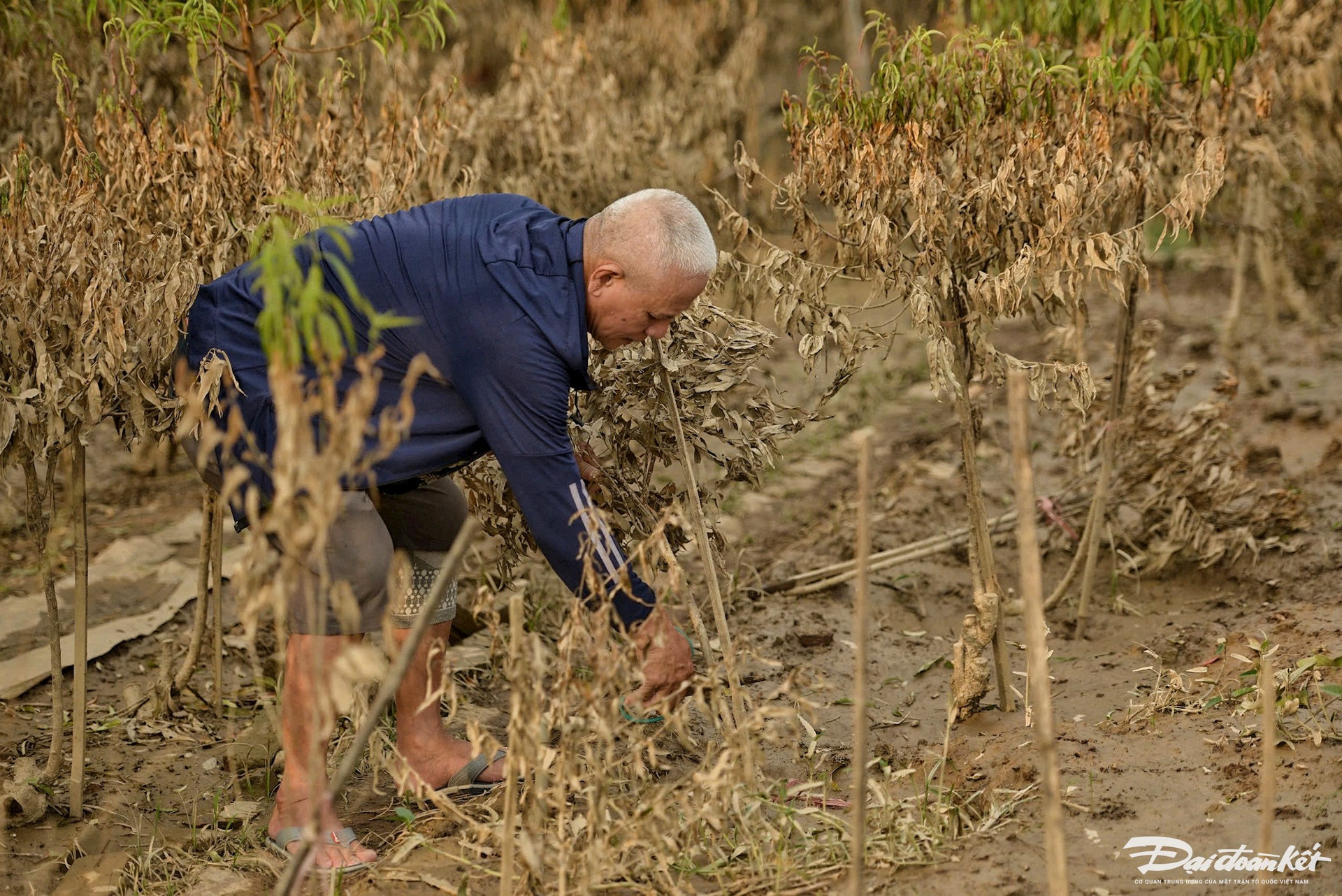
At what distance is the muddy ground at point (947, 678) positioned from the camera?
2.94m

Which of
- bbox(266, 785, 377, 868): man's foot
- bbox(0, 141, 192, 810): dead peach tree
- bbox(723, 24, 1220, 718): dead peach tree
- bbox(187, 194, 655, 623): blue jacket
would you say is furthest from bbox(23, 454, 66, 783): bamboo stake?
bbox(723, 24, 1220, 718): dead peach tree

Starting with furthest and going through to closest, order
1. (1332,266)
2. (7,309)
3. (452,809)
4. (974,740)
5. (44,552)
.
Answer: (1332,266) → (974,740) → (44,552) → (7,309) → (452,809)

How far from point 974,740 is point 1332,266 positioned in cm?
530

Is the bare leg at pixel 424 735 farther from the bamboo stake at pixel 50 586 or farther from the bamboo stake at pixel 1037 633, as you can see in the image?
the bamboo stake at pixel 1037 633

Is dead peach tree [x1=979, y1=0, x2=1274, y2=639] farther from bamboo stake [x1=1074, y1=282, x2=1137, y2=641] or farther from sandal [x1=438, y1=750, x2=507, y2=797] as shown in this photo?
sandal [x1=438, y1=750, x2=507, y2=797]

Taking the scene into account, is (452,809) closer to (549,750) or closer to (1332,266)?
(549,750)

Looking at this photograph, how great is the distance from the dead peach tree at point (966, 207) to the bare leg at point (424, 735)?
1344 mm

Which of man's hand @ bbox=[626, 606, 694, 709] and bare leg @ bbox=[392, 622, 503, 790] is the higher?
man's hand @ bbox=[626, 606, 694, 709]

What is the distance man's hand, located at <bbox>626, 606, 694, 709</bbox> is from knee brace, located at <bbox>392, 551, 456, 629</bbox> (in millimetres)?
730

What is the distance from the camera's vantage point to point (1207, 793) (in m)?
3.04

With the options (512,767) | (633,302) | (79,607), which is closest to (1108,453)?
(633,302)

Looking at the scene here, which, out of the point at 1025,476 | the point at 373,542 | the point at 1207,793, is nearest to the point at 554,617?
the point at 373,542

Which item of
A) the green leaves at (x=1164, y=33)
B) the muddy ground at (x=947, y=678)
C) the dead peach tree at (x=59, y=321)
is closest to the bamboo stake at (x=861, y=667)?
the muddy ground at (x=947, y=678)

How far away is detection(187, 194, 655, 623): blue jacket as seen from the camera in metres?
2.88
